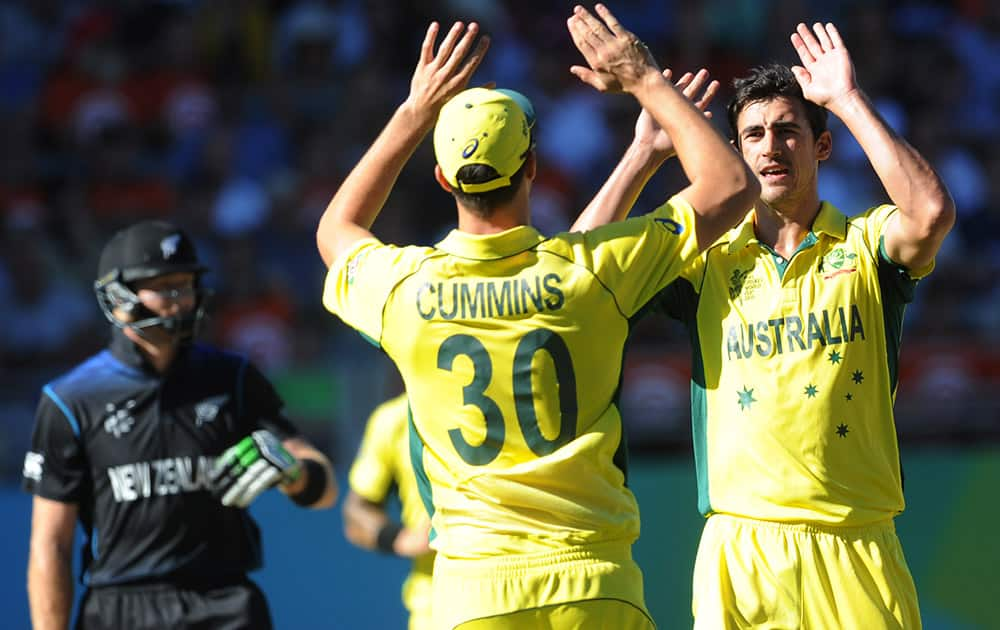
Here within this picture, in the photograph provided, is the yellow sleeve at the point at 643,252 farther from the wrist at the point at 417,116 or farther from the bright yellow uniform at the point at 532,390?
the wrist at the point at 417,116

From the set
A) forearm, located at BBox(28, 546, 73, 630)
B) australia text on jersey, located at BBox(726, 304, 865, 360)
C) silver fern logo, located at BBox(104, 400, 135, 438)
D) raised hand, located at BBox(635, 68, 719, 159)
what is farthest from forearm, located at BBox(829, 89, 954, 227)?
forearm, located at BBox(28, 546, 73, 630)

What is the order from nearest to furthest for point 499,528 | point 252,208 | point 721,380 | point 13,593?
point 499,528 → point 721,380 → point 13,593 → point 252,208

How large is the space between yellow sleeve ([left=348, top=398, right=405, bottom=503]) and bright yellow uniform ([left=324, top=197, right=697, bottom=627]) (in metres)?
3.30

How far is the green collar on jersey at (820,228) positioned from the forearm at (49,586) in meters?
2.75

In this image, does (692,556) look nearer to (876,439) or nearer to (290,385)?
(290,385)

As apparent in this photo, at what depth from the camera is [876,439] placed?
4.81m

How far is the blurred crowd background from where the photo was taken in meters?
9.91

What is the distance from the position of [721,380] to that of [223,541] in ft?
6.71

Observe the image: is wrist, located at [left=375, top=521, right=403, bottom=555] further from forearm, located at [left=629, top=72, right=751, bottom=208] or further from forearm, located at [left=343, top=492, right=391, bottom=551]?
forearm, located at [left=629, top=72, right=751, bottom=208]

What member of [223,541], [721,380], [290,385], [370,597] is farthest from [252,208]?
[721,380]

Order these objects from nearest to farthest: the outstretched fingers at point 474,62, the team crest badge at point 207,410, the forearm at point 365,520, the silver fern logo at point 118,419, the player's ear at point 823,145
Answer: the outstretched fingers at point 474,62 → the player's ear at point 823,145 → the silver fern logo at point 118,419 → the team crest badge at point 207,410 → the forearm at point 365,520

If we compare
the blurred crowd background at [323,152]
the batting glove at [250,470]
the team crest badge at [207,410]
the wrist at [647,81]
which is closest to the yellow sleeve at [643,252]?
the wrist at [647,81]

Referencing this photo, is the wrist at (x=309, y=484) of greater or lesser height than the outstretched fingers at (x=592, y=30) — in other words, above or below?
below

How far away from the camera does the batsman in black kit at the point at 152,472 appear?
5.52m
